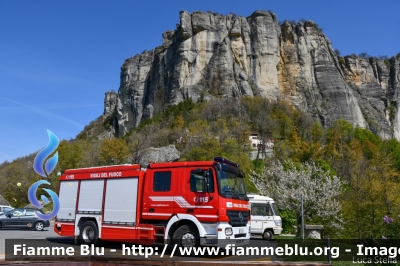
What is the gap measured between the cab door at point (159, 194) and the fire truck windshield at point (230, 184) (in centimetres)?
168

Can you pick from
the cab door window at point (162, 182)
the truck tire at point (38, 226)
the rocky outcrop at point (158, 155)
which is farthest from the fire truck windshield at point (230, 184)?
the rocky outcrop at point (158, 155)

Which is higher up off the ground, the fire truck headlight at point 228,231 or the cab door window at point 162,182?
the cab door window at point 162,182

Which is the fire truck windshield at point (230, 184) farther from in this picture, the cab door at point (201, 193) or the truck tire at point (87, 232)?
A: the truck tire at point (87, 232)

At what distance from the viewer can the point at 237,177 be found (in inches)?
524

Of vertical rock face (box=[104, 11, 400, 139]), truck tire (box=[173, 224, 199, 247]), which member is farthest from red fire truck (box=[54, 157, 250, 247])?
vertical rock face (box=[104, 11, 400, 139])

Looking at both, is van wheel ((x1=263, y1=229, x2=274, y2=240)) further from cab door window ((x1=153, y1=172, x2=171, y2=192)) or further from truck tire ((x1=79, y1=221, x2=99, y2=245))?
truck tire ((x1=79, y1=221, x2=99, y2=245))

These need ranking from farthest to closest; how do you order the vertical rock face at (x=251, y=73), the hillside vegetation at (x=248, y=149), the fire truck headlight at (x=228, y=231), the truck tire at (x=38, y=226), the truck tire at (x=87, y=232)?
1. the vertical rock face at (x=251, y=73)
2. the hillside vegetation at (x=248, y=149)
3. the truck tire at (x=38, y=226)
4. the truck tire at (x=87, y=232)
5. the fire truck headlight at (x=228, y=231)

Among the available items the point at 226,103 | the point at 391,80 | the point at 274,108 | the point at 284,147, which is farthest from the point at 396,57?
the point at 284,147

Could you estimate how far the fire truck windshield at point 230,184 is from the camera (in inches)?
474

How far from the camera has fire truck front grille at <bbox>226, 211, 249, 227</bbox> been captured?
11.9m

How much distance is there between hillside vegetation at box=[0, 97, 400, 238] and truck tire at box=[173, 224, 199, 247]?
15257mm

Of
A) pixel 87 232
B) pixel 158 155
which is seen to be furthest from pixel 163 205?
pixel 158 155

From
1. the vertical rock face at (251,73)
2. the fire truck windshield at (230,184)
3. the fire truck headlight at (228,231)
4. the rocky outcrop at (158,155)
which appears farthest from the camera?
the vertical rock face at (251,73)

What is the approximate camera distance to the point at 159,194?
1280 centimetres
